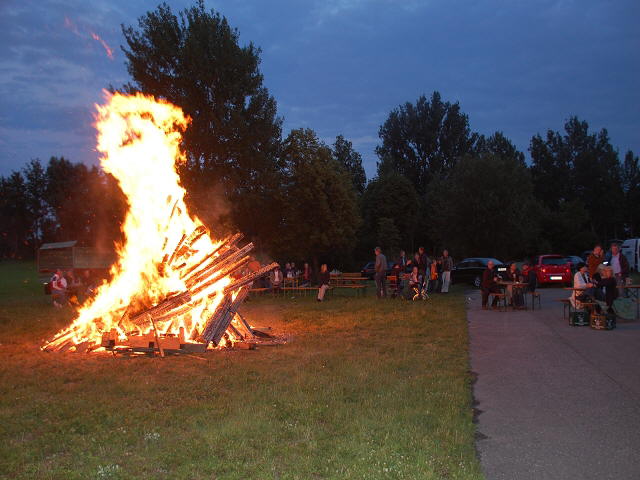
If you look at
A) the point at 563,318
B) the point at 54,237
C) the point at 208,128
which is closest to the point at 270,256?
the point at 208,128

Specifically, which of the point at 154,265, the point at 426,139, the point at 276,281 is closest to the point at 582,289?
the point at 154,265

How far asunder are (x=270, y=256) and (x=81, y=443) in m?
31.7

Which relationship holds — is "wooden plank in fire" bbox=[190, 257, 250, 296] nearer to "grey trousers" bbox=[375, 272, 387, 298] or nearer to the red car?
"grey trousers" bbox=[375, 272, 387, 298]

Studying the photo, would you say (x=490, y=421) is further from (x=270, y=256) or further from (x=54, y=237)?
(x=54, y=237)

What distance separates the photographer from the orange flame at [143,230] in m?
11.9

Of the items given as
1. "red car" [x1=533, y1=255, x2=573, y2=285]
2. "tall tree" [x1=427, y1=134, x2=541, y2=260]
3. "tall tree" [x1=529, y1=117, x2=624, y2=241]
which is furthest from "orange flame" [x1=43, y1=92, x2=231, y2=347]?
"tall tree" [x1=529, y1=117, x2=624, y2=241]

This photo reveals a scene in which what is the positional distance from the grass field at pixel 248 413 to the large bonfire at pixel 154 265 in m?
0.90

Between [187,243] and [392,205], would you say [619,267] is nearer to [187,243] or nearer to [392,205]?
[187,243]

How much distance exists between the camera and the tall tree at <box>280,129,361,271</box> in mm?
35844

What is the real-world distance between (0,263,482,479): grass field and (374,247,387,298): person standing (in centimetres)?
978

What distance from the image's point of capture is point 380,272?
73.7ft

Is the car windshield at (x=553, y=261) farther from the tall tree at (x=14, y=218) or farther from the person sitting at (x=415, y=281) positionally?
the tall tree at (x=14, y=218)

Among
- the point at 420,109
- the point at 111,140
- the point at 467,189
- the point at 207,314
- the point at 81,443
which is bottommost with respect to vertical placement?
the point at 81,443

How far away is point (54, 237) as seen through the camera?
76.1 meters
